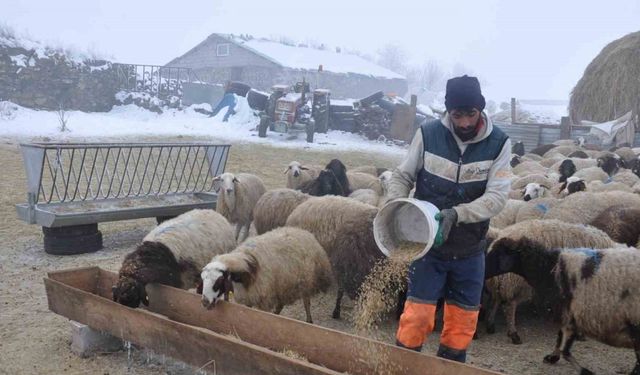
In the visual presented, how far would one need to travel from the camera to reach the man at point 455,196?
143 inches

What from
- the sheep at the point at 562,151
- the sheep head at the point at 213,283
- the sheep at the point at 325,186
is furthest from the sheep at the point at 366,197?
the sheep at the point at 562,151

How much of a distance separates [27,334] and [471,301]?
3.96 m

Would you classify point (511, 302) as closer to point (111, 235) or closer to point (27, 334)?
point (27, 334)

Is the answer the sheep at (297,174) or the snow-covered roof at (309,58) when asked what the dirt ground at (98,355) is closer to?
the sheep at (297,174)

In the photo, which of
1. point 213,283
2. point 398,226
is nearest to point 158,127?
point 213,283

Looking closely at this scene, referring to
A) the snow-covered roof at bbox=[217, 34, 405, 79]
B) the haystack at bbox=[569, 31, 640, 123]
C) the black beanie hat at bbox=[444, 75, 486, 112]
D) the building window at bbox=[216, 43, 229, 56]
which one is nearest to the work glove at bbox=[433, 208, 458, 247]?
the black beanie hat at bbox=[444, 75, 486, 112]

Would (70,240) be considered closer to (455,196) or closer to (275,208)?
(275,208)

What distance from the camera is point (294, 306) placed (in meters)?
6.49

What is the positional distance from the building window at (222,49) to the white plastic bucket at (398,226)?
42371mm

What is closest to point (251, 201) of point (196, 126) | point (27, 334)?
point (27, 334)

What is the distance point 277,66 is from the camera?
4109cm

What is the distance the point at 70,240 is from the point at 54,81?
21.0 meters

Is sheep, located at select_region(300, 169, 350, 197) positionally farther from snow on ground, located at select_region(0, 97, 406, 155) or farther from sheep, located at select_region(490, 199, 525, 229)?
snow on ground, located at select_region(0, 97, 406, 155)

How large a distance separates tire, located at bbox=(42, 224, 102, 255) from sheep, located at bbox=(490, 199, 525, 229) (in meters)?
5.42
